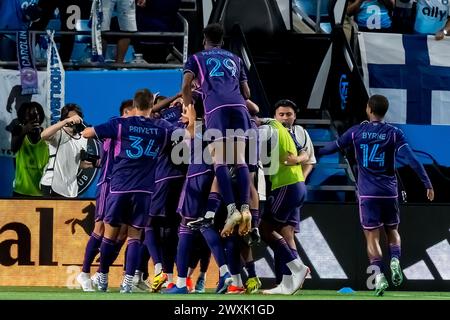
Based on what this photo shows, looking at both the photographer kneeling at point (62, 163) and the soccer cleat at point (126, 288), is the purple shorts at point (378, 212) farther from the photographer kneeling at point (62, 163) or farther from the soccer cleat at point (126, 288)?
the photographer kneeling at point (62, 163)

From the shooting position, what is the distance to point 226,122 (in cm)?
1485

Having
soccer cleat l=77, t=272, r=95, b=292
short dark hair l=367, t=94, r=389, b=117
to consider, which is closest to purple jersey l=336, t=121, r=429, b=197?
short dark hair l=367, t=94, r=389, b=117

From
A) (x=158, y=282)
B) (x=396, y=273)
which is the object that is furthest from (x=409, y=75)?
(x=158, y=282)

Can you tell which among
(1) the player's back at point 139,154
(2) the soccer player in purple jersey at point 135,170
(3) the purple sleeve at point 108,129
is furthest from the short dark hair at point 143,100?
(3) the purple sleeve at point 108,129

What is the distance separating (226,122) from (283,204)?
1749 millimetres

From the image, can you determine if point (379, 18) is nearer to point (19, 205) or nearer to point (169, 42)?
point (169, 42)

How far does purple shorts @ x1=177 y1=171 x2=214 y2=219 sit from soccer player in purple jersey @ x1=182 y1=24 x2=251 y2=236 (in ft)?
1.31

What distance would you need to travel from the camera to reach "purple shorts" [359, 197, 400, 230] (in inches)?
642

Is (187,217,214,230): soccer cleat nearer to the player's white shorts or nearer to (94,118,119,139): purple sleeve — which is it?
(94,118,119,139): purple sleeve

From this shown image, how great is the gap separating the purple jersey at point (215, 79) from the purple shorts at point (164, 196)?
1474 mm

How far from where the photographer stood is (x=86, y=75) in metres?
19.4

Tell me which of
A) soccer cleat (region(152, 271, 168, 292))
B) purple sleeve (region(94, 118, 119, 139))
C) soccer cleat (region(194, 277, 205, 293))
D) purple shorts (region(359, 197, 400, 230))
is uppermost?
purple sleeve (region(94, 118, 119, 139))

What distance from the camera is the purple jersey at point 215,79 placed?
14891mm

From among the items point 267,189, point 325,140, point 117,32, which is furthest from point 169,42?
point 267,189
